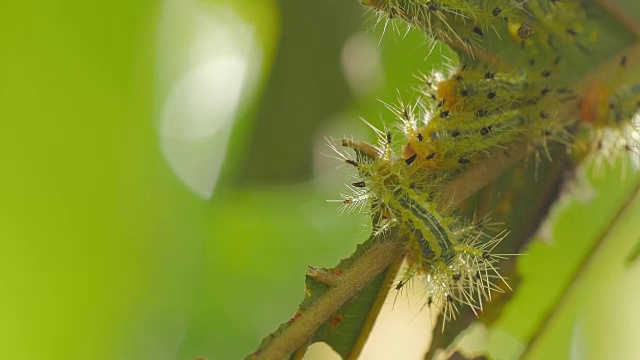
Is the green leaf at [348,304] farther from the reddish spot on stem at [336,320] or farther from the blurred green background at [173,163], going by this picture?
the blurred green background at [173,163]

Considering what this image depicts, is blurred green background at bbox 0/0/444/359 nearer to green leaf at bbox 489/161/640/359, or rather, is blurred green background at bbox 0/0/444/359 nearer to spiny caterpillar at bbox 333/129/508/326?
spiny caterpillar at bbox 333/129/508/326

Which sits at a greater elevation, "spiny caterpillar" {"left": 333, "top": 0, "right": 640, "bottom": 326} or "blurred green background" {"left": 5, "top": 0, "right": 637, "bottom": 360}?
"blurred green background" {"left": 5, "top": 0, "right": 637, "bottom": 360}

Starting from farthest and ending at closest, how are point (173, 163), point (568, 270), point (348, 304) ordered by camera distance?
point (173, 163)
point (568, 270)
point (348, 304)

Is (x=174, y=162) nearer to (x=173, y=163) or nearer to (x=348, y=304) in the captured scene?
(x=173, y=163)

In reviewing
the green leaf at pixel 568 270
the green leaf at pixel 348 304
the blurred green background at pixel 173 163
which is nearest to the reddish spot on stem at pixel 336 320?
the green leaf at pixel 348 304

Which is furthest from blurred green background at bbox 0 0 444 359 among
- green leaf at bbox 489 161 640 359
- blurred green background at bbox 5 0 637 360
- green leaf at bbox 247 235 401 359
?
green leaf at bbox 489 161 640 359

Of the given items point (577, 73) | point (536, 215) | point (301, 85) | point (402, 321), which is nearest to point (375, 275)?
point (402, 321)

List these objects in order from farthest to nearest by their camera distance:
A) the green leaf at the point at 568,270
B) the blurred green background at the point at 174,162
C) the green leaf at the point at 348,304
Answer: the blurred green background at the point at 174,162 < the green leaf at the point at 568,270 < the green leaf at the point at 348,304

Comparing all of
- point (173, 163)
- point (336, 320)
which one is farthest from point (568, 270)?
point (173, 163)

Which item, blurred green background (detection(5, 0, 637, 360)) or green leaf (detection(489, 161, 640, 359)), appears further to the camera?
blurred green background (detection(5, 0, 637, 360))
